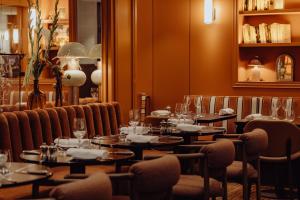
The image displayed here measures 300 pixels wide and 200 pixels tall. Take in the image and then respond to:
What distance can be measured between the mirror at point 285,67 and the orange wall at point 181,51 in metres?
0.45

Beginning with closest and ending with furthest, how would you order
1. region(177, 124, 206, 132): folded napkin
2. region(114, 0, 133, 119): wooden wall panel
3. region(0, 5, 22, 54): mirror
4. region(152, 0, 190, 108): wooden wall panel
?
region(177, 124, 206, 132): folded napkin < region(114, 0, 133, 119): wooden wall panel < region(152, 0, 190, 108): wooden wall panel < region(0, 5, 22, 54): mirror

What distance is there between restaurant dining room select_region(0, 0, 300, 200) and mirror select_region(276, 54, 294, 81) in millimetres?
15

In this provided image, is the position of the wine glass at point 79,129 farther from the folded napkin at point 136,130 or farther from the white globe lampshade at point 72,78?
the white globe lampshade at point 72,78

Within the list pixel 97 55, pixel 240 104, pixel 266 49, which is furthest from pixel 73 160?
pixel 266 49

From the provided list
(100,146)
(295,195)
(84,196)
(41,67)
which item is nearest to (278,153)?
(295,195)

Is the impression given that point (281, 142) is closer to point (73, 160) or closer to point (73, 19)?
point (73, 160)

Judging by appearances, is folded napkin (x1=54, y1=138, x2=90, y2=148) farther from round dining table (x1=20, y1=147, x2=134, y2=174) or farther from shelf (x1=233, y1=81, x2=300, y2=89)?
shelf (x1=233, y1=81, x2=300, y2=89)

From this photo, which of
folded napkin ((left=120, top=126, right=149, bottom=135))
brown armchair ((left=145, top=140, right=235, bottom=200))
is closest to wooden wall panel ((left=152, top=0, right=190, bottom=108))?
folded napkin ((left=120, top=126, right=149, bottom=135))

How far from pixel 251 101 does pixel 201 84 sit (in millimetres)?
943

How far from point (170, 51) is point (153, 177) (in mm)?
5868

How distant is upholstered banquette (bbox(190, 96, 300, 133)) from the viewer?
A: 7895 millimetres

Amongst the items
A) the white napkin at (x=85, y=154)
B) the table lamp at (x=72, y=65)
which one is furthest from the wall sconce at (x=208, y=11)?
the white napkin at (x=85, y=154)

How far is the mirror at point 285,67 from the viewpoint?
8320 millimetres

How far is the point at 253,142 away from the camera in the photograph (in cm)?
464
